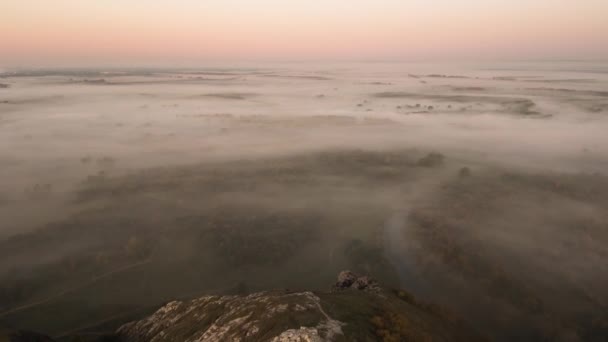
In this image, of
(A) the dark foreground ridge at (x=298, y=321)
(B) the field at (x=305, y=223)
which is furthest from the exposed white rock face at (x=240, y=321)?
(B) the field at (x=305, y=223)

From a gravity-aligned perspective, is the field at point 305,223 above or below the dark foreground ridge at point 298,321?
below

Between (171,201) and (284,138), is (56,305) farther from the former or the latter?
(284,138)

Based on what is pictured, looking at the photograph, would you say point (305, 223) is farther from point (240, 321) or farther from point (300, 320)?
point (300, 320)

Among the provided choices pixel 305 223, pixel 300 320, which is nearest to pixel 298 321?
pixel 300 320

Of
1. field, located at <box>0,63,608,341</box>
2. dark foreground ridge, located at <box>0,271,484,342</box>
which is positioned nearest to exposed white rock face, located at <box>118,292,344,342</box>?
dark foreground ridge, located at <box>0,271,484,342</box>

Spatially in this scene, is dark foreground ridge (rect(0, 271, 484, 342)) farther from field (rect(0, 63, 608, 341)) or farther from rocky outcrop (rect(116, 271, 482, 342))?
field (rect(0, 63, 608, 341))

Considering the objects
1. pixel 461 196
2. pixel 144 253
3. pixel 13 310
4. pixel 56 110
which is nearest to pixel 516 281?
pixel 461 196

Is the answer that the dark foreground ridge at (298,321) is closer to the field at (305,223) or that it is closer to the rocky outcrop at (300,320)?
the rocky outcrop at (300,320)

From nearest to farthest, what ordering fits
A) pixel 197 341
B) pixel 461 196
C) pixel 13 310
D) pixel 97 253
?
pixel 197 341 < pixel 13 310 < pixel 97 253 < pixel 461 196
